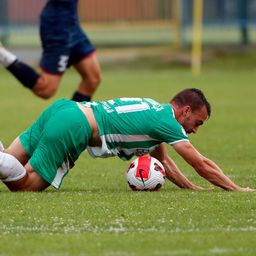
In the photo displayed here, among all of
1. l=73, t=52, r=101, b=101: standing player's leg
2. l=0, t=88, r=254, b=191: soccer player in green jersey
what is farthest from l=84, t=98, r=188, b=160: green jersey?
l=73, t=52, r=101, b=101: standing player's leg

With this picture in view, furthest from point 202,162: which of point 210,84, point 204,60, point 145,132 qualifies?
point 204,60

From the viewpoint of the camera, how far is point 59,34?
14.0m

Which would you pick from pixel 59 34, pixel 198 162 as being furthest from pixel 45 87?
pixel 198 162

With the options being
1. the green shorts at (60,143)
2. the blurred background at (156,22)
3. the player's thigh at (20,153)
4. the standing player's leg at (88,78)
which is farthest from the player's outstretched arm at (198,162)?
the blurred background at (156,22)

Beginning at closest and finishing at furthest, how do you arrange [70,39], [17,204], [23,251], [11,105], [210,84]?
[23,251], [17,204], [70,39], [11,105], [210,84]

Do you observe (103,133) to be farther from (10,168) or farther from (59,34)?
(59,34)

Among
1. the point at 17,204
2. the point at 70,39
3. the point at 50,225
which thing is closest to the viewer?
the point at 50,225

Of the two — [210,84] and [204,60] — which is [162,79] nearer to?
[210,84]

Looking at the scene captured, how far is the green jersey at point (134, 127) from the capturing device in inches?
368

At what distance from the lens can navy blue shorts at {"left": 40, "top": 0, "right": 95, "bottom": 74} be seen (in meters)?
14.0

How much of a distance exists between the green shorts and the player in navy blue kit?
3.67 metres

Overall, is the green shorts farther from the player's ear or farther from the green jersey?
the player's ear

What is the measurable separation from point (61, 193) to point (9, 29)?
2270cm

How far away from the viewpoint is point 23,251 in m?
7.01
